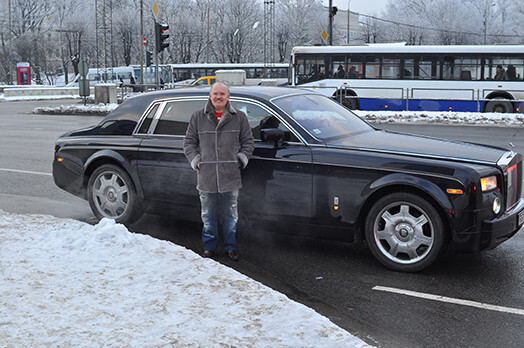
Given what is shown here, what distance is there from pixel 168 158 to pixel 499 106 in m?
19.7

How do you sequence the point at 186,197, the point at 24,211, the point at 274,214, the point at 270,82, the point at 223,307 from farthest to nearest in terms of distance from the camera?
the point at 270,82 < the point at 24,211 < the point at 186,197 < the point at 274,214 < the point at 223,307

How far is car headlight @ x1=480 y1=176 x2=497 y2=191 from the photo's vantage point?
505 centimetres

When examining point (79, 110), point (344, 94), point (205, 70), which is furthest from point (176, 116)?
point (205, 70)

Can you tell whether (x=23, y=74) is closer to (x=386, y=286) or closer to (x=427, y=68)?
(x=427, y=68)

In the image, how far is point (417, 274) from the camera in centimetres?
532

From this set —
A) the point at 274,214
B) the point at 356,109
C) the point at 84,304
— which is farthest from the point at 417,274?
the point at 356,109

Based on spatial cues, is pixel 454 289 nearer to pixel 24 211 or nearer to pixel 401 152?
pixel 401 152

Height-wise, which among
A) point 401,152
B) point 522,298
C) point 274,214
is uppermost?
point 401,152

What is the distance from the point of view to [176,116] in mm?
6598

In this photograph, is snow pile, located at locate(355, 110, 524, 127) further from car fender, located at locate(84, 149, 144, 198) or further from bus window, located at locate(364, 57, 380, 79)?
car fender, located at locate(84, 149, 144, 198)

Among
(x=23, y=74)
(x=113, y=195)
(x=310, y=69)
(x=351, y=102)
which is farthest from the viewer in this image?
(x=23, y=74)

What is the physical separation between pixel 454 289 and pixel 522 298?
50 centimetres

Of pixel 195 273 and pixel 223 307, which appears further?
pixel 195 273

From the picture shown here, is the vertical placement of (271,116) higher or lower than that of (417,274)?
higher
